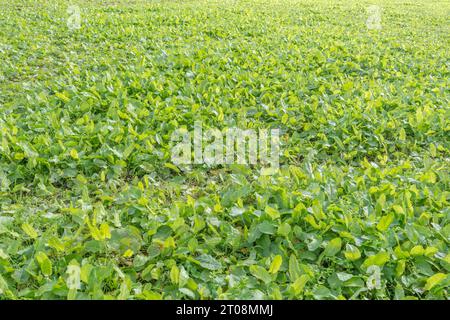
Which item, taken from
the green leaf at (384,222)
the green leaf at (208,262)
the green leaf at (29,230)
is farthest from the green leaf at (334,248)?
the green leaf at (29,230)

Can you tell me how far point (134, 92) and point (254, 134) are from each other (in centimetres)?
162

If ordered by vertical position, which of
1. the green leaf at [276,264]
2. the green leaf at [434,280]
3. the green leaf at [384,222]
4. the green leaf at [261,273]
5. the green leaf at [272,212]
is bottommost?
the green leaf at [434,280]

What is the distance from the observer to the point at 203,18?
31.7 ft

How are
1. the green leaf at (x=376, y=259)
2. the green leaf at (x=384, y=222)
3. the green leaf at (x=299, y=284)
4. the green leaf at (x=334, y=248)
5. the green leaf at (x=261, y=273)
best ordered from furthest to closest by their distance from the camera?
the green leaf at (x=384, y=222), the green leaf at (x=334, y=248), the green leaf at (x=376, y=259), the green leaf at (x=261, y=273), the green leaf at (x=299, y=284)

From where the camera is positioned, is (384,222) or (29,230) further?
(384,222)

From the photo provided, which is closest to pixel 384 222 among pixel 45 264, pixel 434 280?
pixel 434 280

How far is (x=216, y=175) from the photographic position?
3789mm

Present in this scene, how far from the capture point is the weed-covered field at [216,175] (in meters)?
2.56

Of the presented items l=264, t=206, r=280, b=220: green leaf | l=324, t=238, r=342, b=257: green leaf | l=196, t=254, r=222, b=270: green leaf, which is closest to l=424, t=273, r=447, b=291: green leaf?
l=324, t=238, r=342, b=257: green leaf

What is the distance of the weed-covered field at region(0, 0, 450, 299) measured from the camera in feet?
8.39

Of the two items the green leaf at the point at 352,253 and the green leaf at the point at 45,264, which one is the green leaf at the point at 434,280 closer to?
the green leaf at the point at 352,253

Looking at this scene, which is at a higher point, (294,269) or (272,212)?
(272,212)

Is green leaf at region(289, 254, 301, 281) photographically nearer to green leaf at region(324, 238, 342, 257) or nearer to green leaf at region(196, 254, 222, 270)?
green leaf at region(324, 238, 342, 257)

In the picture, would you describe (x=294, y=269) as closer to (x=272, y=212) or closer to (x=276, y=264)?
(x=276, y=264)
